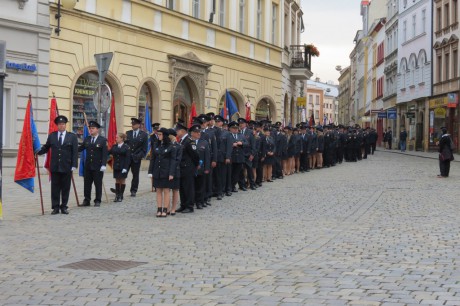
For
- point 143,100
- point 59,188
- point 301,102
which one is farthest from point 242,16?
point 59,188

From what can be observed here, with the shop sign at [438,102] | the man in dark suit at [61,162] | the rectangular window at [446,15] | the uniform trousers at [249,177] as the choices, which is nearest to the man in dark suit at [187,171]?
the man in dark suit at [61,162]

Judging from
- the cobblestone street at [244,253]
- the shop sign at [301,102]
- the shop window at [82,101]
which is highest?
the shop sign at [301,102]

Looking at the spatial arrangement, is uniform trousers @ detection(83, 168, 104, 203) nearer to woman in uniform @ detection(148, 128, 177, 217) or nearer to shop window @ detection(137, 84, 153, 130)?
woman in uniform @ detection(148, 128, 177, 217)

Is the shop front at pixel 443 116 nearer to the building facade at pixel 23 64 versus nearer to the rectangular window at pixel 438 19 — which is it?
the rectangular window at pixel 438 19

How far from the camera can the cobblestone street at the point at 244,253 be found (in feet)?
23.5

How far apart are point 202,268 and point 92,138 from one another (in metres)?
7.93

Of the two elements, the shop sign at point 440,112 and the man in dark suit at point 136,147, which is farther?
the shop sign at point 440,112

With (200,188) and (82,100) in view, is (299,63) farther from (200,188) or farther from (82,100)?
(200,188)

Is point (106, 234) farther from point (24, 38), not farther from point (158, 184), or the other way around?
point (24, 38)

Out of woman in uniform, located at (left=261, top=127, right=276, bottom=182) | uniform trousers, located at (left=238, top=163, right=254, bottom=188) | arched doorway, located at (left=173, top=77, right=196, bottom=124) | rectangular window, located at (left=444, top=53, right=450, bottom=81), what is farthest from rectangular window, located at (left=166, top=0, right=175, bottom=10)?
rectangular window, located at (left=444, top=53, right=450, bottom=81)

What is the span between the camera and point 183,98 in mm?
30797

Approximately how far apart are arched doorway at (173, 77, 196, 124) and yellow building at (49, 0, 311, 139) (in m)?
0.04

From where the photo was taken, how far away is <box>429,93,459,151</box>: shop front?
48612 millimetres

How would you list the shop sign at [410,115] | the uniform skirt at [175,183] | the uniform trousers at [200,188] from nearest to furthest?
the uniform skirt at [175,183] < the uniform trousers at [200,188] < the shop sign at [410,115]
